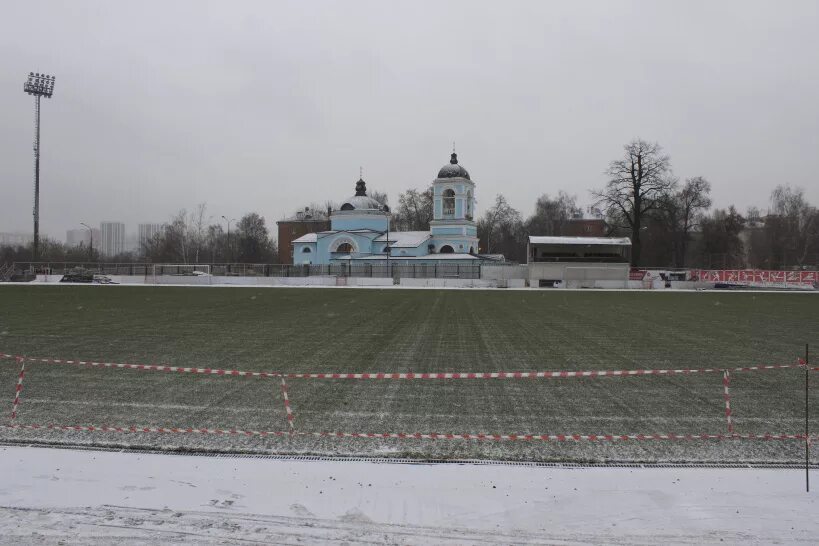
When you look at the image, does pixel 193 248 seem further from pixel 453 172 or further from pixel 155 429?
pixel 155 429

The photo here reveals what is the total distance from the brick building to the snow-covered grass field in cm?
10579

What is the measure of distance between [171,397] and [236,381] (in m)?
1.45

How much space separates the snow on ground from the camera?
5047 millimetres

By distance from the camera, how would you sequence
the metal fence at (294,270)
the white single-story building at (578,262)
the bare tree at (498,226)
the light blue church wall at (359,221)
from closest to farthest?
the white single-story building at (578,262)
the metal fence at (294,270)
the light blue church wall at (359,221)
the bare tree at (498,226)

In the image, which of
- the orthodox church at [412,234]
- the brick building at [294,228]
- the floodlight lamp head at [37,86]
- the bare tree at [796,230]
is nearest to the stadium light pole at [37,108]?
the floodlight lamp head at [37,86]

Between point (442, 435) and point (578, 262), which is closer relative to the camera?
point (442, 435)

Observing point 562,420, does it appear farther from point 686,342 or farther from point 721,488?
point 686,342

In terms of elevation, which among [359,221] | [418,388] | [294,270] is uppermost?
[359,221]

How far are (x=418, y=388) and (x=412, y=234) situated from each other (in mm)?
74076

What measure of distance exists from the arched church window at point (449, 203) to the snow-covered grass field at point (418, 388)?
202 ft

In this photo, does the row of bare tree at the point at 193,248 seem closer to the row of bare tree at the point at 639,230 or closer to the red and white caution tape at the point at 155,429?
the row of bare tree at the point at 639,230

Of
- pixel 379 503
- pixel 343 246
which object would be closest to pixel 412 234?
pixel 343 246

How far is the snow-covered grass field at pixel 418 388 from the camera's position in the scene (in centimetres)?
749

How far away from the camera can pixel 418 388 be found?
10688 millimetres
